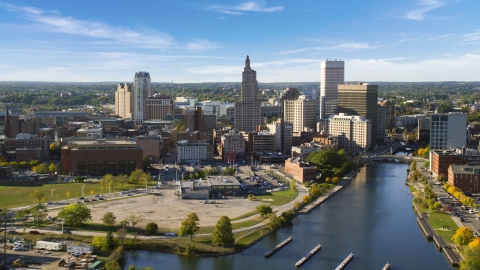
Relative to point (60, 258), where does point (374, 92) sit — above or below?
above

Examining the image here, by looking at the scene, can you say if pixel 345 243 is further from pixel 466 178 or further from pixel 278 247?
pixel 466 178

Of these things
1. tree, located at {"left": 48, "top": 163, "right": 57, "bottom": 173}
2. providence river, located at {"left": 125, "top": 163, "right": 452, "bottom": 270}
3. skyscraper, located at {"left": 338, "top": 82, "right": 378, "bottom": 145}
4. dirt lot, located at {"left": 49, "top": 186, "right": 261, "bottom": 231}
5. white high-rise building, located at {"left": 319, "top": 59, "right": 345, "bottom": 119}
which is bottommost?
providence river, located at {"left": 125, "top": 163, "right": 452, "bottom": 270}

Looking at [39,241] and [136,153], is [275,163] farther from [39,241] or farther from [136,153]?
[39,241]

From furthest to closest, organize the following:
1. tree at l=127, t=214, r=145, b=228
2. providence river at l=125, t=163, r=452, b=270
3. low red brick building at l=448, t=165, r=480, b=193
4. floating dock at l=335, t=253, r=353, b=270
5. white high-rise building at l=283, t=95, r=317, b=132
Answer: white high-rise building at l=283, t=95, r=317, b=132 < low red brick building at l=448, t=165, r=480, b=193 < tree at l=127, t=214, r=145, b=228 < providence river at l=125, t=163, r=452, b=270 < floating dock at l=335, t=253, r=353, b=270

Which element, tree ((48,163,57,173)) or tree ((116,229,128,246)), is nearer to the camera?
tree ((116,229,128,246))

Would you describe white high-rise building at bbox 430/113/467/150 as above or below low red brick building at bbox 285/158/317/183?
above

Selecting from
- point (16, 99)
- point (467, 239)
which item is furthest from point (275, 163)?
point (16, 99)

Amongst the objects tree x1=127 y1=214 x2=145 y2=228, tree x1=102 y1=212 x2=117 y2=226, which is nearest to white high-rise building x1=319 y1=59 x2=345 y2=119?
tree x1=127 y1=214 x2=145 y2=228

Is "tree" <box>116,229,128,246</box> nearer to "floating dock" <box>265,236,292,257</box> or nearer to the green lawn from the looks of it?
"floating dock" <box>265,236,292,257</box>
